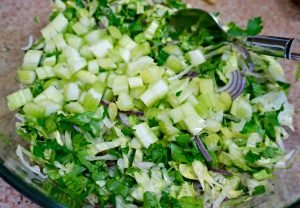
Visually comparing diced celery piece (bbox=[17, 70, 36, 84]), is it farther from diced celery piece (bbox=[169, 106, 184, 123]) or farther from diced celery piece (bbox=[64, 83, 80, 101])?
diced celery piece (bbox=[169, 106, 184, 123])

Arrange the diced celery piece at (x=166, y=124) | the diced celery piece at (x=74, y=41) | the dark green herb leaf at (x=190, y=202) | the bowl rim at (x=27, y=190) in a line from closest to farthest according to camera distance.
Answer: the bowl rim at (x=27, y=190) < the dark green herb leaf at (x=190, y=202) < the diced celery piece at (x=166, y=124) < the diced celery piece at (x=74, y=41)

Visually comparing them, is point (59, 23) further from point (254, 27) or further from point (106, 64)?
point (254, 27)

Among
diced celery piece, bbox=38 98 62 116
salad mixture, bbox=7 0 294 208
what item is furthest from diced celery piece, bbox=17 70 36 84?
diced celery piece, bbox=38 98 62 116

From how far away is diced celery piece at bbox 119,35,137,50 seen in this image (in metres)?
1.46

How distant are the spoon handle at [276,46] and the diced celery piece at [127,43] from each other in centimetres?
35

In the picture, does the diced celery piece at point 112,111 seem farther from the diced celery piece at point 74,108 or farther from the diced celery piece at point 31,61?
the diced celery piece at point 31,61

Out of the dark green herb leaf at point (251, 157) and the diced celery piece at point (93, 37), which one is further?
the diced celery piece at point (93, 37)

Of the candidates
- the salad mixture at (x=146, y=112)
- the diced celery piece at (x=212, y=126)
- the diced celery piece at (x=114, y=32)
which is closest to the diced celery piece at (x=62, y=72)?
the salad mixture at (x=146, y=112)

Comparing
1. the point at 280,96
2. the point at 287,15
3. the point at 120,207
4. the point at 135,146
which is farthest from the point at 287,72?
the point at 120,207

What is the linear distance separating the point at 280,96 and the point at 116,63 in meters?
0.50

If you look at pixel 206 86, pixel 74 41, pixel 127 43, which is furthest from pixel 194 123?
pixel 74 41

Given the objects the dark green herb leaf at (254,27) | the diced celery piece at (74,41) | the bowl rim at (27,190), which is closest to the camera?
the bowl rim at (27,190)

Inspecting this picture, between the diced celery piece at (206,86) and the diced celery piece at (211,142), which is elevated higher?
Answer: the diced celery piece at (206,86)

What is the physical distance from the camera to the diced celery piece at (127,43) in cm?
146
